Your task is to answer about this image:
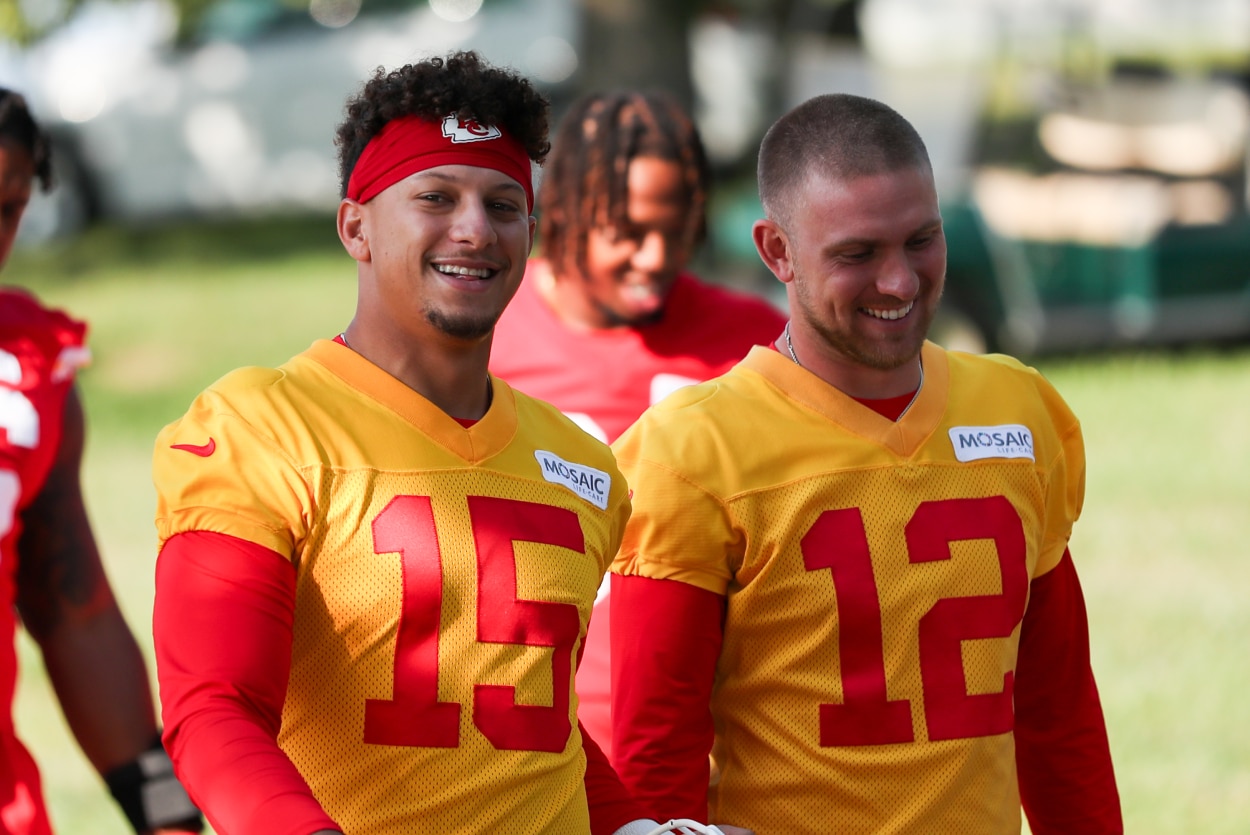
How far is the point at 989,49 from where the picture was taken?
12.2 meters

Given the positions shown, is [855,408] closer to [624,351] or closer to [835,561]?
[835,561]

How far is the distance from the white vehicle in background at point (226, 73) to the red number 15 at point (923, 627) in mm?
11831

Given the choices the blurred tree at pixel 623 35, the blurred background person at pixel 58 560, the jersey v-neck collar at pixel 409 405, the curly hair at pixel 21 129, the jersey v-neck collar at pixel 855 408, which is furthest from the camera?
the blurred tree at pixel 623 35

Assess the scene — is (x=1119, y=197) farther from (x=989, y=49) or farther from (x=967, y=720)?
(x=967, y=720)

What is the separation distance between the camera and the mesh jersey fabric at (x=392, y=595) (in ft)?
8.05

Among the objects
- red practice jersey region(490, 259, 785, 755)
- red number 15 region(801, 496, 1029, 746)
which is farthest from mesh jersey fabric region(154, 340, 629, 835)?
red practice jersey region(490, 259, 785, 755)

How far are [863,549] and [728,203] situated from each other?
10.2m

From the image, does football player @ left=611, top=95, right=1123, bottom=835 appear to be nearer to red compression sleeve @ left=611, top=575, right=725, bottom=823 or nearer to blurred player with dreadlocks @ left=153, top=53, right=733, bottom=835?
red compression sleeve @ left=611, top=575, right=725, bottom=823

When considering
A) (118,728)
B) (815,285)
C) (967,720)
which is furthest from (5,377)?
(967,720)

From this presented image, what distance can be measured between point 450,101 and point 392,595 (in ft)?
2.63

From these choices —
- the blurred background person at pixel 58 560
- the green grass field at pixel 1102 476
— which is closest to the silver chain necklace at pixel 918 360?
the blurred background person at pixel 58 560

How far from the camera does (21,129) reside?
350cm

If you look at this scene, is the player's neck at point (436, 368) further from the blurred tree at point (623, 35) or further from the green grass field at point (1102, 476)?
the blurred tree at point (623, 35)

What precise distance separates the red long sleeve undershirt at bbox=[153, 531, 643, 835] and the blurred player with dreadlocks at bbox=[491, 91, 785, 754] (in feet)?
5.63
